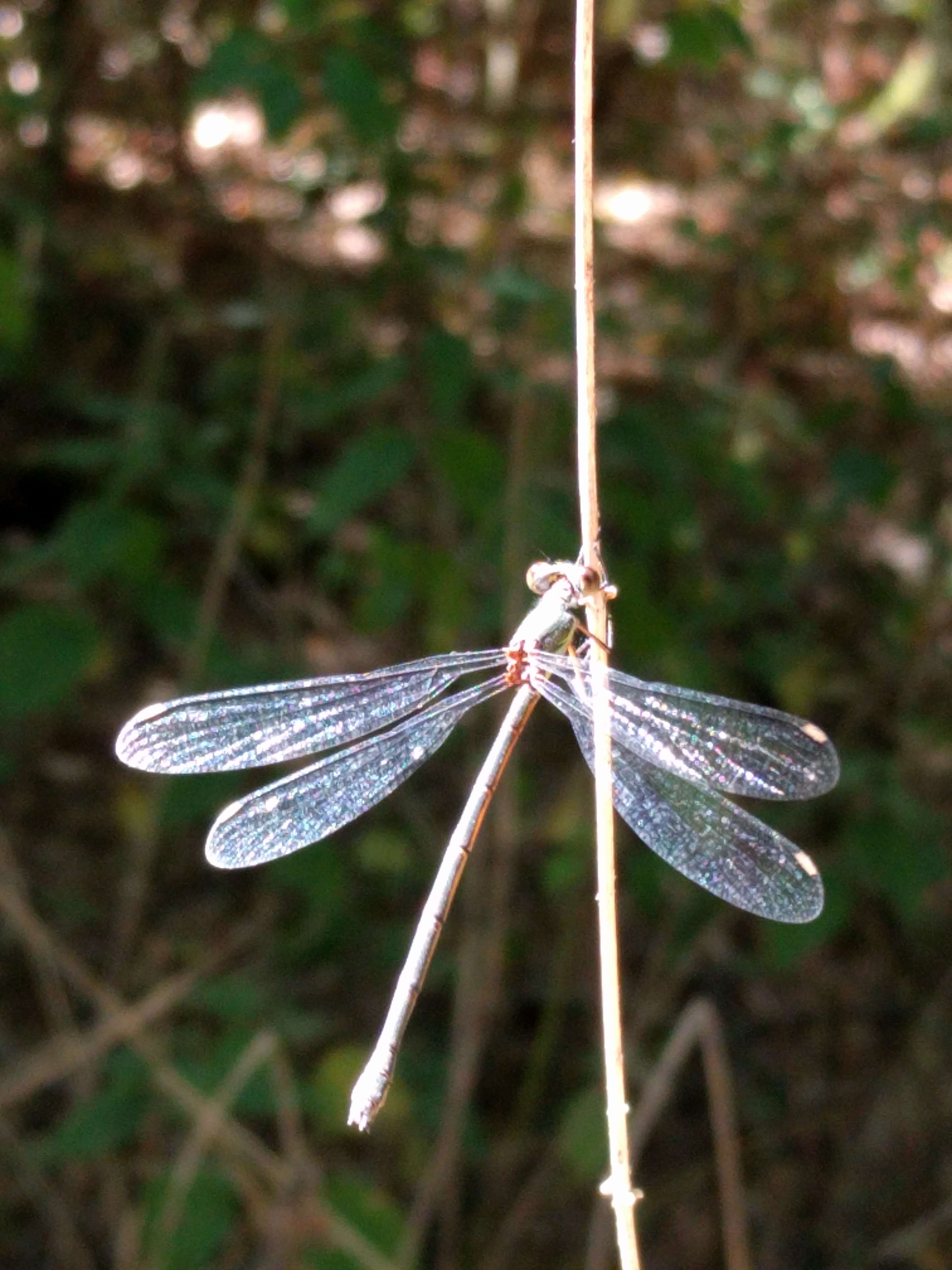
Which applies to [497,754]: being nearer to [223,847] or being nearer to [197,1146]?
[223,847]

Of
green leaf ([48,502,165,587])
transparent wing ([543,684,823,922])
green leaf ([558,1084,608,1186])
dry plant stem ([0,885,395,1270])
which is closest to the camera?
transparent wing ([543,684,823,922])

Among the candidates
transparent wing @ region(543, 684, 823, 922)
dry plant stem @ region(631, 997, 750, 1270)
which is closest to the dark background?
dry plant stem @ region(631, 997, 750, 1270)

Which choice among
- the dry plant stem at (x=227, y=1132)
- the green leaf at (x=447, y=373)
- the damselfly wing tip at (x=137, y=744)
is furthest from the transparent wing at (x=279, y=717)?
the dry plant stem at (x=227, y=1132)

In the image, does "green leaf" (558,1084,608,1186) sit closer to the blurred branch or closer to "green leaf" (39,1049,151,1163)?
"green leaf" (39,1049,151,1163)

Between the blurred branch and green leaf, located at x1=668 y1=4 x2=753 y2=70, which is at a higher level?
green leaf, located at x1=668 y1=4 x2=753 y2=70

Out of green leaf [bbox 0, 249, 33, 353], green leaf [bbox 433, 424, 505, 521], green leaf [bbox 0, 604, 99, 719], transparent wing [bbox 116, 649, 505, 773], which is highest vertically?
green leaf [bbox 0, 249, 33, 353]

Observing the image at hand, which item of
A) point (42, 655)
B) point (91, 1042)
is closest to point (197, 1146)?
point (91, 1042)

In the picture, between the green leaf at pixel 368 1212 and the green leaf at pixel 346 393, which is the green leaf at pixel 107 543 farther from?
the green leaf at pixel 368 1212

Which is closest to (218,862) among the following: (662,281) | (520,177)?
(520,177)
